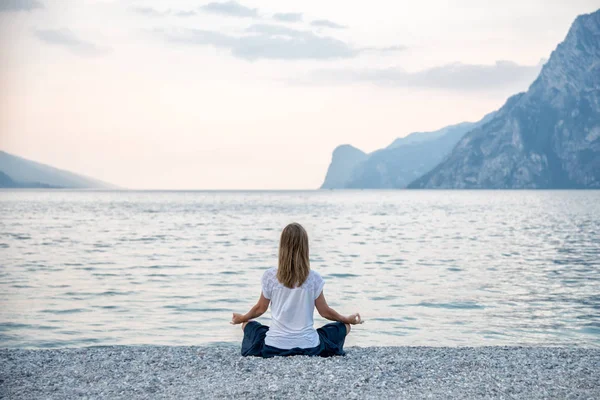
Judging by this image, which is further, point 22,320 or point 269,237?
point 269,237

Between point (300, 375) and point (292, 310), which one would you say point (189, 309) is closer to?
point (292, 310)

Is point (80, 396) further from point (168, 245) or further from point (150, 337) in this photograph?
point (168, 245)

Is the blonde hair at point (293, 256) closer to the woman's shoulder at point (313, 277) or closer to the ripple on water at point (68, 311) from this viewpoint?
the woman's shoulder at point (313, 277)

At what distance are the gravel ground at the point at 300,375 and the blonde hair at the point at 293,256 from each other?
3.82ft

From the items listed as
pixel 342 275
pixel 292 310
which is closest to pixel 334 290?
pixel 342 275

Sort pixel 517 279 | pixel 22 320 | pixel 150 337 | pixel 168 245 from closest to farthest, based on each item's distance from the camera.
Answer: pixel 150 337, pixel 22 320, pixel 517 279, pixel 168 245

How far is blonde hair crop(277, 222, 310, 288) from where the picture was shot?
837cm

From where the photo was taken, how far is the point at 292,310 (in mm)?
8883

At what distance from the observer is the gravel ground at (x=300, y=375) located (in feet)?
25.3

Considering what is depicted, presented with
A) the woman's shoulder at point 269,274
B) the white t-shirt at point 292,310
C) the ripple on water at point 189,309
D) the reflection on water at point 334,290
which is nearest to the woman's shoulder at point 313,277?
the white t-shirt at point 292,310

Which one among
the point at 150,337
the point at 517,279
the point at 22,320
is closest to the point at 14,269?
the point at 22,320

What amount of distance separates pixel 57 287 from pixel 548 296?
16947 millimetres

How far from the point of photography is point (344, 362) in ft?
29.7

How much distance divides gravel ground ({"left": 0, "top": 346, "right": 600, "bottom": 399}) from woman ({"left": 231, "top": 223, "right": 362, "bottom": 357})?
10.4 inches
